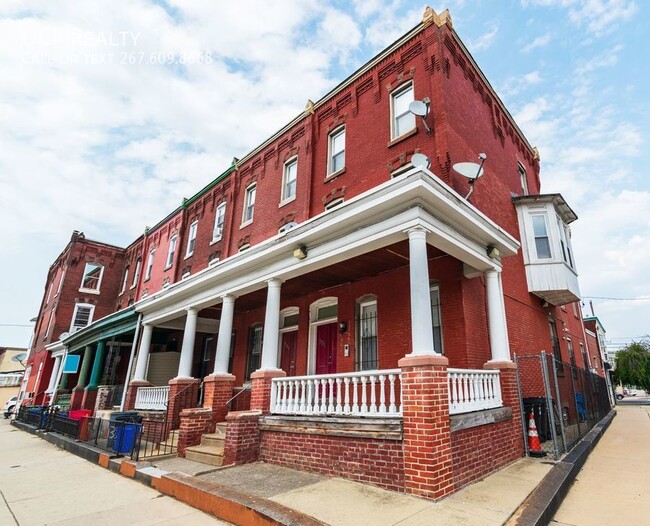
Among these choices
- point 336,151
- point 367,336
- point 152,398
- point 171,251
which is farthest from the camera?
point 171,251

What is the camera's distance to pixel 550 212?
12.2 metres

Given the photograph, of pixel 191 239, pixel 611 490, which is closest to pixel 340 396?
pixel 611 490

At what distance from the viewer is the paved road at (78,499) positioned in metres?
5.24

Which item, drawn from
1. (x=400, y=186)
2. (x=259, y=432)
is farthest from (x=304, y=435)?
(x=400, y=186)

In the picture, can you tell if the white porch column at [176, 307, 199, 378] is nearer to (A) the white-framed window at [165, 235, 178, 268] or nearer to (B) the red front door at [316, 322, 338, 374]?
(B) the red front door at [316, 322, 338, 374]

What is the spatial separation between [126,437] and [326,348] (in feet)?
18.5

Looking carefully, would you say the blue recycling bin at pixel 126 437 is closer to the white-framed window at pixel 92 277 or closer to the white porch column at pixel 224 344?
the white porch column at pixel 224 344

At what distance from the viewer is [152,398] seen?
43.1ft

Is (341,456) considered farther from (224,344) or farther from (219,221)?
(219,221)

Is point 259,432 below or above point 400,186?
below

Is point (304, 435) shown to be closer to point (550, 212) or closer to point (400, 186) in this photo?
point (400, 186)

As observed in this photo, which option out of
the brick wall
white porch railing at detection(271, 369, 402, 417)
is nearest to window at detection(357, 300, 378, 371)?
white porch railing at detection(271, 369, 402, 417)

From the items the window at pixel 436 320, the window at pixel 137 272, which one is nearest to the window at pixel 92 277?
the window at pixel 137 272

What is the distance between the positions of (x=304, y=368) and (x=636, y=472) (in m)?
8.01
